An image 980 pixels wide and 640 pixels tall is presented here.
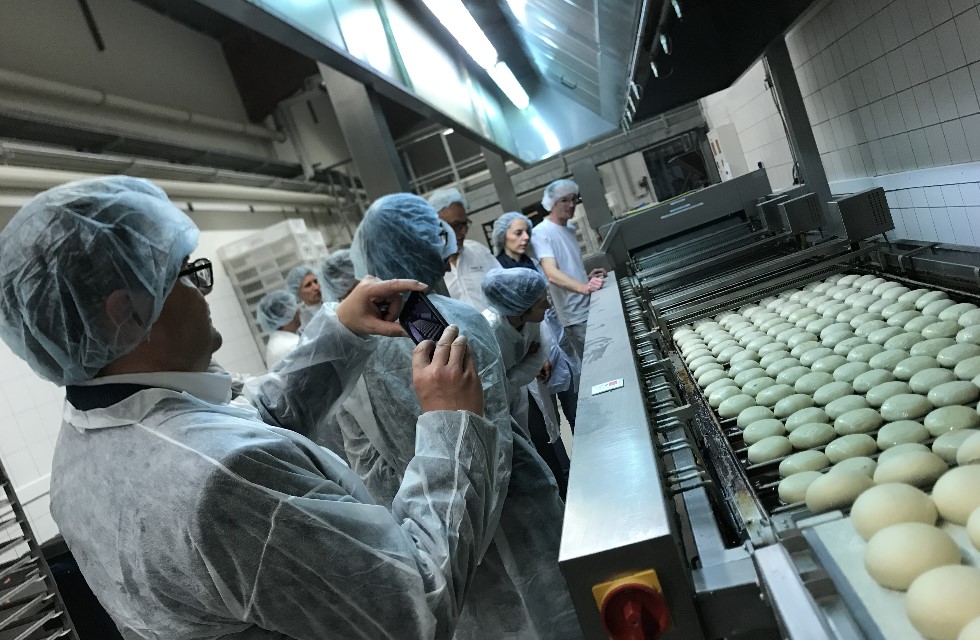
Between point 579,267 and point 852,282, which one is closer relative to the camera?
point 852,282

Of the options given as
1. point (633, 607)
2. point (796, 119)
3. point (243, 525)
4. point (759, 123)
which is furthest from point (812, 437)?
point (759, 123)

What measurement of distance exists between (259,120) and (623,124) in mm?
6208

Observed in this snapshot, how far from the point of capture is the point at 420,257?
2.28 m

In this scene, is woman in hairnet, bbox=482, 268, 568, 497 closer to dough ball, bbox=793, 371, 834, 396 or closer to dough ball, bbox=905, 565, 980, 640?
dough ball, bbox=793, 371, 834, 396

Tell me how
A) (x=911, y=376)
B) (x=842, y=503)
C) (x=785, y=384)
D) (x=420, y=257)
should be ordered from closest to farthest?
(x=842, y=503), (x=911, y=376), (x=785, y=384), (x=420, y=257)

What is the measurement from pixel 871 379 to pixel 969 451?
1.85 feet

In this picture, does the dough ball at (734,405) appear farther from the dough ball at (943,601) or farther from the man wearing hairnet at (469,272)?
the man wearing hairnet at (469,272)

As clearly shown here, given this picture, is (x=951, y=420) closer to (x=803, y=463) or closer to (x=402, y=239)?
(x=803, y=463)

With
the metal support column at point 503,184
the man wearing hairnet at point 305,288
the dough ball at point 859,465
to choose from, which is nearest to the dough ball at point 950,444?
the dough ball at point 859,465

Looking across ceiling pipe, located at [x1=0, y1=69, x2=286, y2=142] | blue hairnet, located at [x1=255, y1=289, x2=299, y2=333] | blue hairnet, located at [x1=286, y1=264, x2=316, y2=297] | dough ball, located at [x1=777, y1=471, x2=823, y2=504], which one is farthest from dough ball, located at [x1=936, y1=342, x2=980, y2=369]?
ceiling pipe, located at [x1=0, y1=69, x2=286, y2=142]

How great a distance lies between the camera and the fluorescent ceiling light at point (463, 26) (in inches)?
96.5

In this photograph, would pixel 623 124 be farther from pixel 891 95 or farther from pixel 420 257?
pixel 420 257

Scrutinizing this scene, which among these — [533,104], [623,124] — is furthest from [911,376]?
[533,104]

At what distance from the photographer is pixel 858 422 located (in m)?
1.48
